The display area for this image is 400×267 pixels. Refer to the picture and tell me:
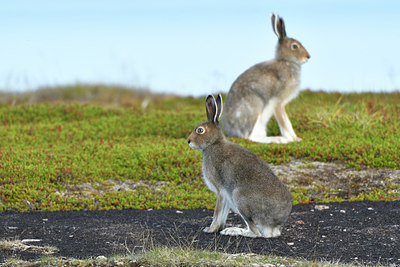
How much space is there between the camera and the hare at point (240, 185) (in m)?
8.12

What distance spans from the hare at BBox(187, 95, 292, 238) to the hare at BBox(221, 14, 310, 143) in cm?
641

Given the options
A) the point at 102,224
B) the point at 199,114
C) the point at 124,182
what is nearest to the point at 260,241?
the point at 102,224

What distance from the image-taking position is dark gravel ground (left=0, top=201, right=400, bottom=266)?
796cm

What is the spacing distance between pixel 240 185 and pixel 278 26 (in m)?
8.51

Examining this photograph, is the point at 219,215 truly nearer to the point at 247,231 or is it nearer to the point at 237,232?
the point at 237,232

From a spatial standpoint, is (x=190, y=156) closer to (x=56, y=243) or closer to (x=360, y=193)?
(x=360, y=193)

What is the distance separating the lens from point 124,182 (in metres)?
12.5

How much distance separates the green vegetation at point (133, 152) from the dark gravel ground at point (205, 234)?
1.95ft

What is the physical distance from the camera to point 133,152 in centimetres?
1402

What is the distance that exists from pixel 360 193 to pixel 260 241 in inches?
164

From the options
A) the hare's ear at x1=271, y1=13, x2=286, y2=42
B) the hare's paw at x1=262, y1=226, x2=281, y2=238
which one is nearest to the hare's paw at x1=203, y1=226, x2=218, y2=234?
the hare's paw at x1=262, y1=226, x2=281, y2=238

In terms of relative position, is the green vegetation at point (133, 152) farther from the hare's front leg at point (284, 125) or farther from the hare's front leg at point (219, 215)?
the hare's front leg at point (219, 215)

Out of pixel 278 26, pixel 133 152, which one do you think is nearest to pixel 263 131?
pixel 278 26

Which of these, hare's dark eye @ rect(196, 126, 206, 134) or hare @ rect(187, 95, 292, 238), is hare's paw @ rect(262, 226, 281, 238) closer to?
hare @ rect(187, 95, 292, 238)
